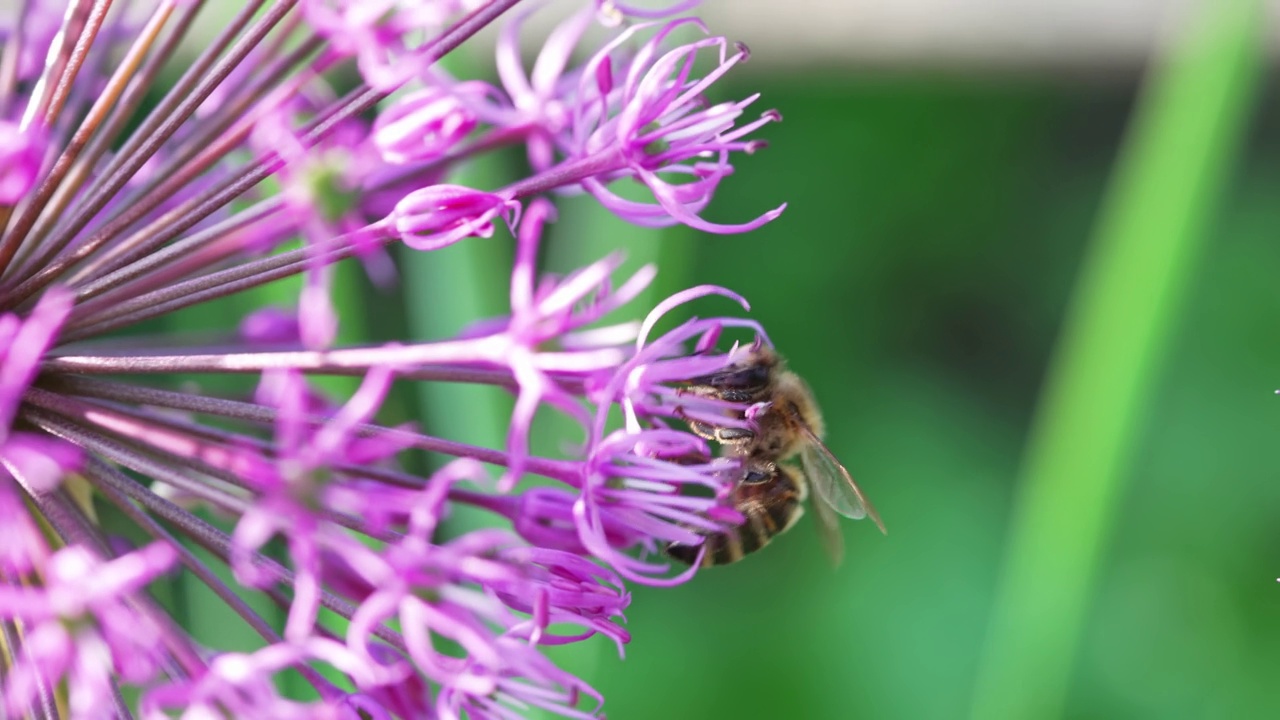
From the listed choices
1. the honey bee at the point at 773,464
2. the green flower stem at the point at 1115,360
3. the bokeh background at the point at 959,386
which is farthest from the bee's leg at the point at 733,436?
the bokeh background at the point at 959,386

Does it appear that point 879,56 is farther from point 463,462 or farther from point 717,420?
point 463,462

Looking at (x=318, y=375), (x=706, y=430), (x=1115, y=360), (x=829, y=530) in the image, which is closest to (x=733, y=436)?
(x=706, y=430)

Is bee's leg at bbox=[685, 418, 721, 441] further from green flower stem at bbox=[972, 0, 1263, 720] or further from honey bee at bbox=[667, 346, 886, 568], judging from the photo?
green flower stem at bbox=[972, 0, 1263, 720]

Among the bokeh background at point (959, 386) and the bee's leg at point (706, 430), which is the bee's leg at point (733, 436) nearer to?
the bee's leg at point (706, 430)

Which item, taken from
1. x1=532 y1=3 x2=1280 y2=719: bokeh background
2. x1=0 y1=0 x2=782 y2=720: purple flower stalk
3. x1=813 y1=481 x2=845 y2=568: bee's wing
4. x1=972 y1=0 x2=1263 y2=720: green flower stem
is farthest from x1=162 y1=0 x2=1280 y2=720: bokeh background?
x1=0 y1=0 x2=782 y2=720: purple flower stalk

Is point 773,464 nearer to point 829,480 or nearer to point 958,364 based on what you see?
point 829,480

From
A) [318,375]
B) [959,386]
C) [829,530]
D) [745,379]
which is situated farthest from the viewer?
[959,386]
